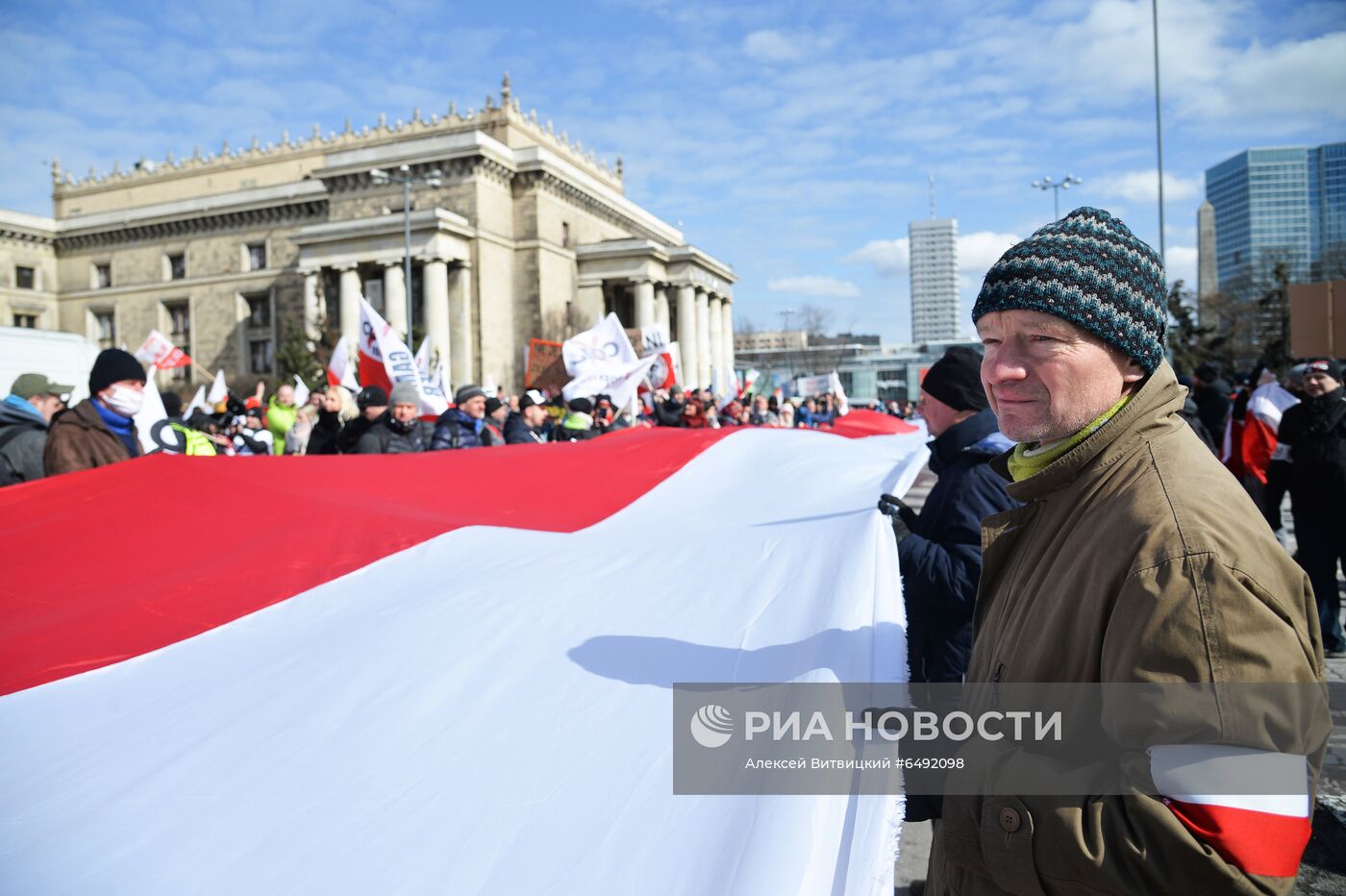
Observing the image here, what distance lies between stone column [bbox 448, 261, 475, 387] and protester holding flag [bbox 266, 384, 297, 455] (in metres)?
38.4

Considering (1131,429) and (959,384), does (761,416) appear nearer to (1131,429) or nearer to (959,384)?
(959,384)

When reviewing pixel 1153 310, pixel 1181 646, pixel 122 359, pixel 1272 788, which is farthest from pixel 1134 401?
pixel 122 359

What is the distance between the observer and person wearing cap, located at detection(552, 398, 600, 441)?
10.2 m

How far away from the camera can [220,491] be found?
13.4 ft

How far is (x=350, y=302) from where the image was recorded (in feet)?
156

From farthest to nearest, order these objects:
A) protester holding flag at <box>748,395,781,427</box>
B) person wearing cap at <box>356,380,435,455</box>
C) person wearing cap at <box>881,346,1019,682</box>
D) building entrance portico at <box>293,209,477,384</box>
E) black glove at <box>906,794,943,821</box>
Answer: building entrance portico at <box>293,209,477,384</box>
protester holding flag at <box>748,395,781,427</box>
person wearing cap at <box>356,380,435,455</box>
person wearing cap at <box>881,346,1019,682</box>
black glove at <box>906,794,943,821</box>

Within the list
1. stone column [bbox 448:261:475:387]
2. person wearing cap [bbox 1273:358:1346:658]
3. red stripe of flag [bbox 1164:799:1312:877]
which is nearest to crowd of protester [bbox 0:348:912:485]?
red stripe of flag [bbox 1164:799:1312:877]

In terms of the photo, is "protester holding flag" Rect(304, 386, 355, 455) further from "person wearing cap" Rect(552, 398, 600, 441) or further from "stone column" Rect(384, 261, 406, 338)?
"stone column" Rect(384, 261, 406, 338)

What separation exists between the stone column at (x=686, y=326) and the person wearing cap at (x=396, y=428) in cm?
4910

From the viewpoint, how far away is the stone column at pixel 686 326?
5631 cm

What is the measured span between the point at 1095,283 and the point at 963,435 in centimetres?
165

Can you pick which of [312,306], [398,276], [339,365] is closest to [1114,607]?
[339,365]

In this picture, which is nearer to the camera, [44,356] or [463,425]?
[463,425]

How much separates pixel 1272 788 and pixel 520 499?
3.89 m
